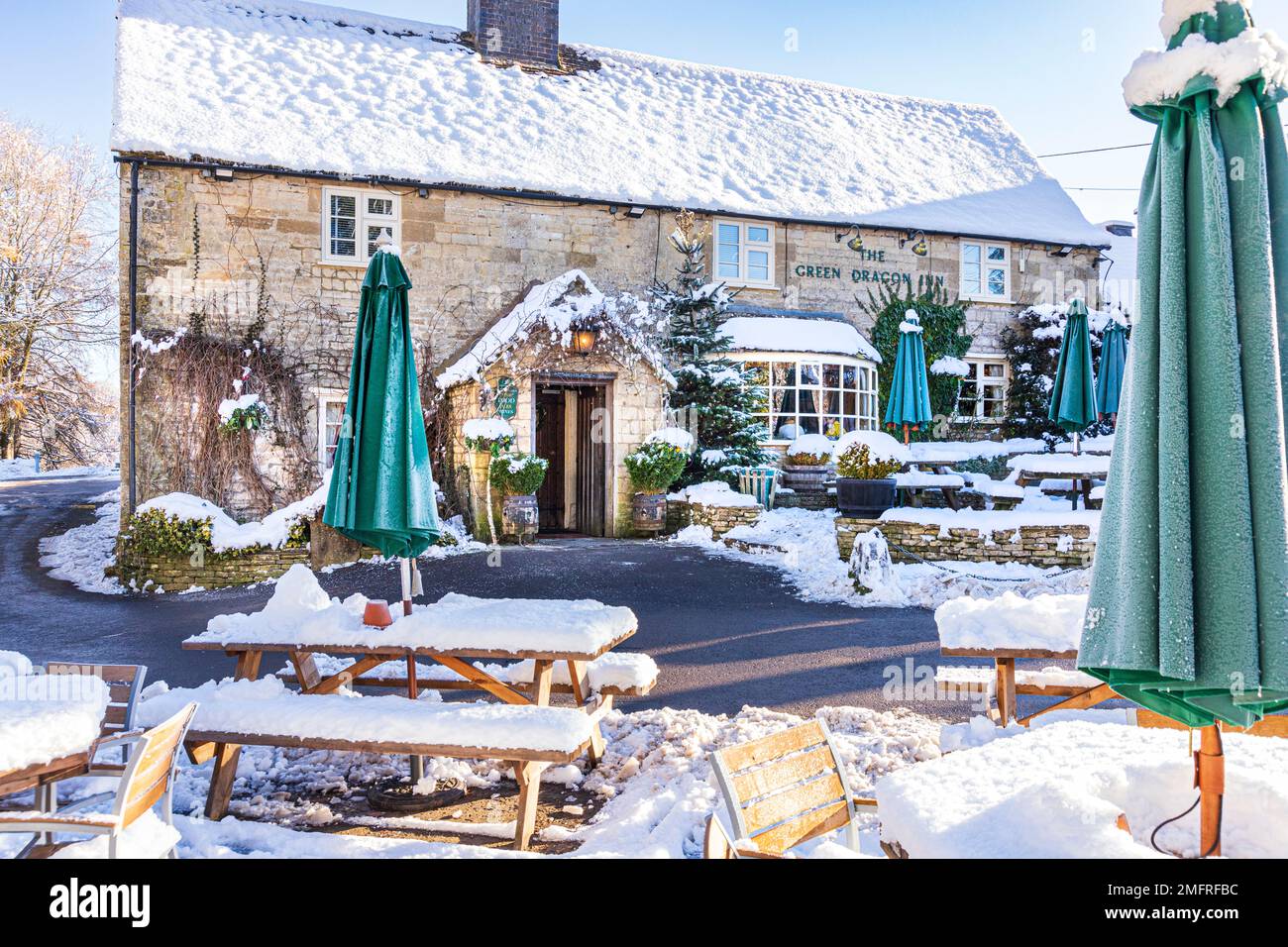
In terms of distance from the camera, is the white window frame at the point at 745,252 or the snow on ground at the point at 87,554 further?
the white window frame at the point at 745,252

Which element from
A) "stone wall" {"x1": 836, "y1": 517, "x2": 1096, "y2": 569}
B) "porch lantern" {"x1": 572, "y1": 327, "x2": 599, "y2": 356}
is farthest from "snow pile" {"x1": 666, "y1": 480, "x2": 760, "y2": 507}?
"stone wall" {"x1": 836, "y1": 517, "x2": 1096, "y2": 569}

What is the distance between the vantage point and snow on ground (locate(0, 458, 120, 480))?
78.8 ft

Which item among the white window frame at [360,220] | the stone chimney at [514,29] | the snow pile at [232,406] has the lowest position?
the snow pile at [232,406]

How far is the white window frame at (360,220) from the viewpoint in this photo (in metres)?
14.5

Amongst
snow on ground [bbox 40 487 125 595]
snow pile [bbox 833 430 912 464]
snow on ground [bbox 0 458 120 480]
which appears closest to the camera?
snow pile [bbox 833 430 912 464]

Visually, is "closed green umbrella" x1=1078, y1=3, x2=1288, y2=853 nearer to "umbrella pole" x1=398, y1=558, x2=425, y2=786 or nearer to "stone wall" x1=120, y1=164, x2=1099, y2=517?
"umbrella pole" x1=398, y1=558, x2=425, y2=786

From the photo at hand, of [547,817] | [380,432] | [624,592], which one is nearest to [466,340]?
[624,592]

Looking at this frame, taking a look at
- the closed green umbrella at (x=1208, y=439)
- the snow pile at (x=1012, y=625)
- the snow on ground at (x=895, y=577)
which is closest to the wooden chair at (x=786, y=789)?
the closed green umbrella at (x=1208, y=439)

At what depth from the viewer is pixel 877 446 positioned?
12.2 meters

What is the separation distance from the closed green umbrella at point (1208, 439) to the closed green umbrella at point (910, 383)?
1170 cm

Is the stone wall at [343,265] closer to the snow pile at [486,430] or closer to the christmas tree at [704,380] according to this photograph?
the christmas tree at [704,380]

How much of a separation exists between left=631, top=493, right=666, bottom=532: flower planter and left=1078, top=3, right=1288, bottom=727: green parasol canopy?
38.9 ft

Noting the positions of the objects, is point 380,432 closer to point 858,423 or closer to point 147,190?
point 147,190

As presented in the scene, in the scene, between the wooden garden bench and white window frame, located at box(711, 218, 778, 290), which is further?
white window frame, located at box(711, 218, 778, 290)
